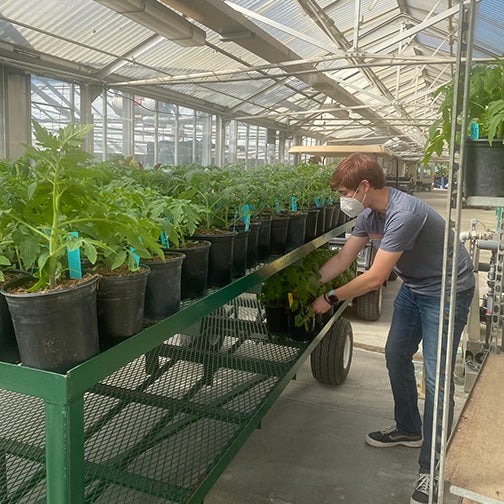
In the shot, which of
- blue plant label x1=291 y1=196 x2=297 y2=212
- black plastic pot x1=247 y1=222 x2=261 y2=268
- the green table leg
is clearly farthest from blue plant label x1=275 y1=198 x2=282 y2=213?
the green table leg

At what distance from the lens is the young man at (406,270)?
248cm

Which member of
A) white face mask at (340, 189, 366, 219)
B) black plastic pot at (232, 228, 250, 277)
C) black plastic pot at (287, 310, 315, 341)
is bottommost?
black plastic pot at (287, 310, 315, 341)

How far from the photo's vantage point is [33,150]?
1342mm

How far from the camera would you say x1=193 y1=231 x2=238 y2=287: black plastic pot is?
219cm

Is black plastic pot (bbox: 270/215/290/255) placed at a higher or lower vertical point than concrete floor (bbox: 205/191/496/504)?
higher

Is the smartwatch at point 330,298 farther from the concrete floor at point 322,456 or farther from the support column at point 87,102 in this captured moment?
the support column at point 87,102

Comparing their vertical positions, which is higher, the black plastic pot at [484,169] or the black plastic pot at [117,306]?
the black plastic pot at [484,169]

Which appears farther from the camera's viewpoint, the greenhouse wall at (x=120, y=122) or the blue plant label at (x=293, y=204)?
the greenhouse wall at (x=120, y=122)

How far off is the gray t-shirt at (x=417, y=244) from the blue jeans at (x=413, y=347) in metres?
0.08

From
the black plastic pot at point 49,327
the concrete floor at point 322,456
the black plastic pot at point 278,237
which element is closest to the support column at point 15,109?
the black plastic pot at point 278,237

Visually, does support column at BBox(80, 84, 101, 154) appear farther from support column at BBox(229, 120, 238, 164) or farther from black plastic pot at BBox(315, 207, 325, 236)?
support column at BBox(229, 120, 238, 164)

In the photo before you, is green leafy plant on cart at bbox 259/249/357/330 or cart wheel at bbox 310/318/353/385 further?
cart wheel at bbox 310/318/353/385

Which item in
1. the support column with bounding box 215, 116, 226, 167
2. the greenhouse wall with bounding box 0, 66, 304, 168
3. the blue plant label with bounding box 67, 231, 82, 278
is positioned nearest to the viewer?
the blue plant label with bounding box 67, 231, 82, 278

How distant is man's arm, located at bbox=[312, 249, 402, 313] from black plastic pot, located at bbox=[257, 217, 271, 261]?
1.44 ft
